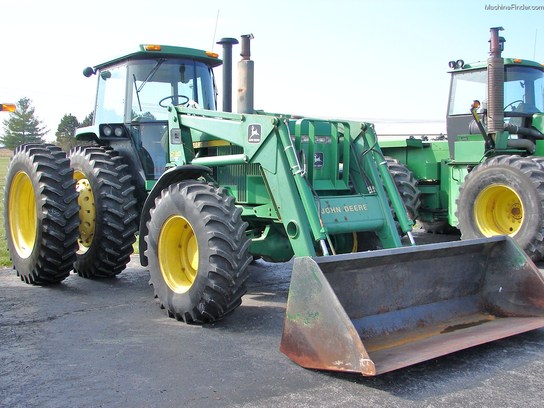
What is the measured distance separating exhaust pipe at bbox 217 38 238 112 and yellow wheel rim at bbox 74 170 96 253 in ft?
6.29

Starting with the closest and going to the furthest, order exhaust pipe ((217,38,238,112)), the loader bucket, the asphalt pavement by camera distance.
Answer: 1. the asphalt pavement
2. the loader bucket
3. exhaust pipe ((217,38,238,112))

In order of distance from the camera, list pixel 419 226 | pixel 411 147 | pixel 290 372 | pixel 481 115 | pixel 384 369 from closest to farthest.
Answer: pixel 384 369 → pixel 290 372 → pixel 481 115 → pixel 411 147 → pixel 419 226

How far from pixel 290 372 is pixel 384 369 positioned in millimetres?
691

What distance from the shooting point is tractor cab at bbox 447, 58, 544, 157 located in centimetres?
959

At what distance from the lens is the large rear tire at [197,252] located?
16.3 ft

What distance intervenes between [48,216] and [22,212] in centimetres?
130

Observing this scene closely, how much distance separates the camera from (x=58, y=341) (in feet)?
16.1

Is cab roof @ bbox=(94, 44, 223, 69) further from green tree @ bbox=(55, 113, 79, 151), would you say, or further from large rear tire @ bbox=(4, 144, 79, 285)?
green tree @ bbox=(55, 113, 79, 151)

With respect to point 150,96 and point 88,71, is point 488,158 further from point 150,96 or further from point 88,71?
point 88,71

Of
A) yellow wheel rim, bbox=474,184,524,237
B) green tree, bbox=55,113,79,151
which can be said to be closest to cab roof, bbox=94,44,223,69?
yellow wheel rim, bbox=474,184,524,237

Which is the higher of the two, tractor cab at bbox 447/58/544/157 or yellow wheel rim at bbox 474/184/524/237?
tractor cab at bbox 447/58/544/157

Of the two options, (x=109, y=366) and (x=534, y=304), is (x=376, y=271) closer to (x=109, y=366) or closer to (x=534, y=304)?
(x=534, y=304)

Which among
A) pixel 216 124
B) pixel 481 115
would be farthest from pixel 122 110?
pixel 481 115

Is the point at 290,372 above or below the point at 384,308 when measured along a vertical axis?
below
